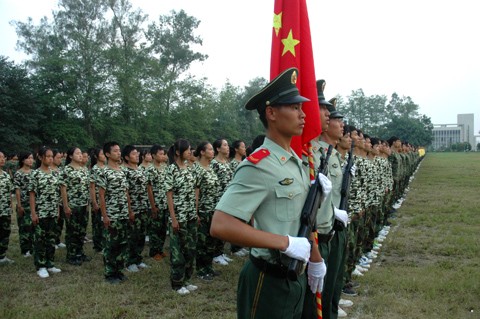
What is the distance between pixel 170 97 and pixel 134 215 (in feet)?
105

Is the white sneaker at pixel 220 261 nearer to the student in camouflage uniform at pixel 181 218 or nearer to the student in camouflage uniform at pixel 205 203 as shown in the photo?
the student in camouflage uniform at pixel 205 203

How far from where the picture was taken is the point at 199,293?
5.29 meters

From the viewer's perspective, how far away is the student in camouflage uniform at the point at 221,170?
6.83m

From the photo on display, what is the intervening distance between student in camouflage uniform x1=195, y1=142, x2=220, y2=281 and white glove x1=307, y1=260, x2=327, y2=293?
3612 mm

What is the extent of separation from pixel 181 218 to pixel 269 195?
135 inches

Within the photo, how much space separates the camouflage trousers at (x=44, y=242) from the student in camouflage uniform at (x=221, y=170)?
252 cm

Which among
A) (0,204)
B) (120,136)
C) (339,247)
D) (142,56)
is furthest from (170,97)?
(339,247)

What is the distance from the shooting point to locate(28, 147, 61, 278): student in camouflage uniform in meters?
6.19

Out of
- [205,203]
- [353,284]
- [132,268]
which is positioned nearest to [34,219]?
[132,268]

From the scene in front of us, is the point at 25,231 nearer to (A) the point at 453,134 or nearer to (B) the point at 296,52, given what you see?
(B) the point at 296,52

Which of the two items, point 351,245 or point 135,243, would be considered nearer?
point 351,245

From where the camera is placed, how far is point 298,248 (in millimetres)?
1975

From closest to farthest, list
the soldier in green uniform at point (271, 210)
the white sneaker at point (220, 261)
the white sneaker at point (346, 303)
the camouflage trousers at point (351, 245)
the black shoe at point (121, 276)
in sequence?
the soldier in green uniform at point (271, 210), the white sneaker at point (346, 303), the camouflage trousers at point (351, 245), the black shoe at point (121, 276), the white sneaker at point (220, 261)

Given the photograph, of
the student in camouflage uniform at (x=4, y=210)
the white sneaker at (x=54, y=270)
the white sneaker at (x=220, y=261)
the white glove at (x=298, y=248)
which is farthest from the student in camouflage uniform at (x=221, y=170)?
the white glove at (x=298, y=248)
